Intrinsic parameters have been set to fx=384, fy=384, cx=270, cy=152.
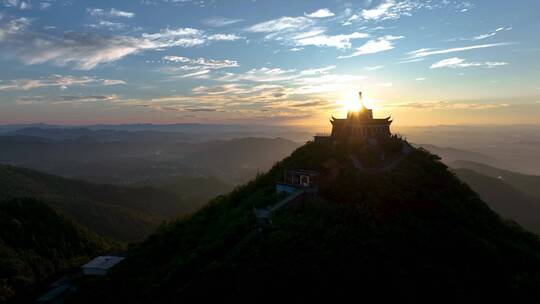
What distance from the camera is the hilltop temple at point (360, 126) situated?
39.6 metres

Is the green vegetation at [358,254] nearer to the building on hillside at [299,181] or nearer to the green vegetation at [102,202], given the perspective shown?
the building on hillside at [299,181]

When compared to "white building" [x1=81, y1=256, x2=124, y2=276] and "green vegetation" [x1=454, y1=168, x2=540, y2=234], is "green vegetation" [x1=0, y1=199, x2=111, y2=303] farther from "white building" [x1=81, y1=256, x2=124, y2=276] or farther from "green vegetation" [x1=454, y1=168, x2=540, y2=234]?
"green vegetation" [x1=454, y1=168, x2=540, y2=234]

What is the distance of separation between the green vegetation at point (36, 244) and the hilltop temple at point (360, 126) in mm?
39317

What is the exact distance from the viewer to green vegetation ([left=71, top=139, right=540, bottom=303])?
68.8 ft

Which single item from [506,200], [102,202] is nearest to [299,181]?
[102,202]

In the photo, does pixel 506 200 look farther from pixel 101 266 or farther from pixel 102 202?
pixel 102 202

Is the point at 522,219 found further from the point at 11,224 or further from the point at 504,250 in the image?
the point at 11,224

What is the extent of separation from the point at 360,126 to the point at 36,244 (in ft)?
192

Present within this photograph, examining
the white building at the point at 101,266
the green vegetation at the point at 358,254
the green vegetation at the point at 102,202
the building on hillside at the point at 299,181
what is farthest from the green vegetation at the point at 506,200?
the white building at the point at 101,266

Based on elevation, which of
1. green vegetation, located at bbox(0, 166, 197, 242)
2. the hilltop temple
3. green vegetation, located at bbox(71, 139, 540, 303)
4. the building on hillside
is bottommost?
green vegetation, located at bbox(0, 166, 197, 242)

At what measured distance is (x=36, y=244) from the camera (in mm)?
65438

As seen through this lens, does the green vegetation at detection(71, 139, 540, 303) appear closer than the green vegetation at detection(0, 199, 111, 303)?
Yes

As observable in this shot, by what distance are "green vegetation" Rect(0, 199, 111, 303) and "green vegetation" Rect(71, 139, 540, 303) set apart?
28.9 metres

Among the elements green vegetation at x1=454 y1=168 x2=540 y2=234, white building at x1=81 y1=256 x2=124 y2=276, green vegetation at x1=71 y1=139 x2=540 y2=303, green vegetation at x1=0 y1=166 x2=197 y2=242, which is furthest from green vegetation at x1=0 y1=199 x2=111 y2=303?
green vegetation at x1=454 y1=168 x2=540 y2=234
